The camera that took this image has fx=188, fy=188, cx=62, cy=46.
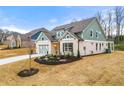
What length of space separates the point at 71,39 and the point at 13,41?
1.95 m

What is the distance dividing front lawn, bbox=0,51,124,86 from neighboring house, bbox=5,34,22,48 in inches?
20.9

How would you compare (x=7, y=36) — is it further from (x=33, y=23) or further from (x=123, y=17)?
(x=123, y=17)

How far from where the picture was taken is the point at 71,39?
6.40 meters

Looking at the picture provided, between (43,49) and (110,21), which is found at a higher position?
(110,21)

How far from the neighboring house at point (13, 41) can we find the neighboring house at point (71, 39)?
429mm

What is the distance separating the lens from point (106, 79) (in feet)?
16.7

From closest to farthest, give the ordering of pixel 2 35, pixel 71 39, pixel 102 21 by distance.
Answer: pixel 2 35
pixel 102 21
pixel 71 39

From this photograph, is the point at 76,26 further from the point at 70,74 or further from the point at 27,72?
the point at 27,72

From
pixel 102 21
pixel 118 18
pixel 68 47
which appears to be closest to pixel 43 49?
pixel 68 47

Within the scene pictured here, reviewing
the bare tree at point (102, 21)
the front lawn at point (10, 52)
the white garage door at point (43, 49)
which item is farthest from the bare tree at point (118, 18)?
the front lawn at point (10, 52)

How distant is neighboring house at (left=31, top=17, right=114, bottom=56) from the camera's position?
5.61m

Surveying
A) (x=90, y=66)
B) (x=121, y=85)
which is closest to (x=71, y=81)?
(x=90, y=66)
